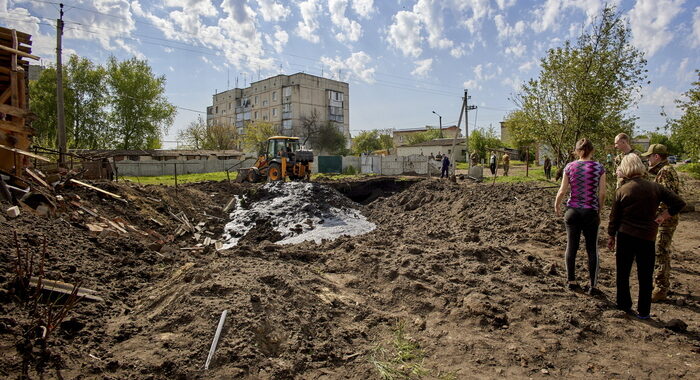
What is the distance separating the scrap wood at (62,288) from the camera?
3977 millimetres

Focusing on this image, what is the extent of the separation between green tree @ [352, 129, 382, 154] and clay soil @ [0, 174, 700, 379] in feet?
192

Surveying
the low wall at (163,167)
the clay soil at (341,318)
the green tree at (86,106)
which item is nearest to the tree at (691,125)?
the clay soil at (341,318)

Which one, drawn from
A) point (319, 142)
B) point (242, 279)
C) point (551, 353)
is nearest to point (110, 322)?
point (242, 279)

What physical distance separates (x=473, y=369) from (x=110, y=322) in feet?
10.7

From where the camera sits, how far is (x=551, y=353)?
3.52 metres

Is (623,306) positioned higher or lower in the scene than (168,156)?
lower

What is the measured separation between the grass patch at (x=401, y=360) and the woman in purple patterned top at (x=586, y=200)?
229cm

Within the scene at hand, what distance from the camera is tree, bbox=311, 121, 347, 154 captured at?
58.7 meters

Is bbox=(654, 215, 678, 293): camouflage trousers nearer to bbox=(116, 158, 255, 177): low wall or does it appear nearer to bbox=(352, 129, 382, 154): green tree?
bbox=(116, 158, 255, 177): low wall

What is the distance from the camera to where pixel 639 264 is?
4113 millimetres

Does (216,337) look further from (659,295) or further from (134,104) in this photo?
(134,104)

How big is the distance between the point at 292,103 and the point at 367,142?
513 inches

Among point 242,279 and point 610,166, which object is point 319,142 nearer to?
point 610,166

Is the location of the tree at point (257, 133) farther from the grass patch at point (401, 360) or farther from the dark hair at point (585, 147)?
the grass patch at point (401, 360)
